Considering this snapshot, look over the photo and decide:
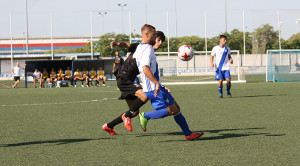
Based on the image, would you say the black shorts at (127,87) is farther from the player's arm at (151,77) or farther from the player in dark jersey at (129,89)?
the player's arm at (151,77)

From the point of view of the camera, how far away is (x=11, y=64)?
185 feet

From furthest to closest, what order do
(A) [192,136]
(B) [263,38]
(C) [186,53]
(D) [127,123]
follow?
(B) [263,38] < (C) [186,53] < (D) [127,123] < (A) [192,136]

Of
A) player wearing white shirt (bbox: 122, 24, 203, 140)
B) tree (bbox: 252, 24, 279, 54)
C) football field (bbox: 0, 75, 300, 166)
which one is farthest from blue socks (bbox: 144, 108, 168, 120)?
tree (bbox: 252, 24, 279, 54)

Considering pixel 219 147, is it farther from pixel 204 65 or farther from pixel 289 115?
pixel 204 65

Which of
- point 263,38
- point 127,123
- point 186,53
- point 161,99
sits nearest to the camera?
point 161,99

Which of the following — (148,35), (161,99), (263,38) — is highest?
(263,38)

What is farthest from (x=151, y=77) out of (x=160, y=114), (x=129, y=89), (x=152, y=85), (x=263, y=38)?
(x=263, y=38)

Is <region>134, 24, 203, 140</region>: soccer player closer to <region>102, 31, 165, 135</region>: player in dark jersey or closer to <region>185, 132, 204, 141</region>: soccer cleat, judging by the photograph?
<region>185, 132, 204, 141</region>: soccer cleat

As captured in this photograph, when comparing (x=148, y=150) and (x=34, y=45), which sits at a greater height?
(x=34, y=45)

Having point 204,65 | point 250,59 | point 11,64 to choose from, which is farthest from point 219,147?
point 11,64

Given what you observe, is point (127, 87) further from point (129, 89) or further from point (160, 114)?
point (160, 114)

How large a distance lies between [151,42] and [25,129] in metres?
2.98

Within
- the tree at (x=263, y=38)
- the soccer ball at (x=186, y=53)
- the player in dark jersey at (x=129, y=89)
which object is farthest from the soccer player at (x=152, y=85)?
the tree at (x=263, y=38)

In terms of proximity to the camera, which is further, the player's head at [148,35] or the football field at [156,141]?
the player's head at [148,35]
